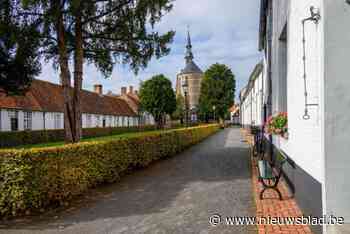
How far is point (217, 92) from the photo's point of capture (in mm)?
58625

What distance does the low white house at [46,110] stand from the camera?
3177 cm

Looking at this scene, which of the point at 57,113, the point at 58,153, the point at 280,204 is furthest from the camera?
the point at 57,113

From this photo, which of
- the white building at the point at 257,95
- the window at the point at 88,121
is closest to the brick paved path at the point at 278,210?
the white building at the point at 257,95

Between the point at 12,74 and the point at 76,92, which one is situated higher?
the point at 12,74

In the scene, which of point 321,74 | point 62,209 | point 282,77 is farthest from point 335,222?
point 282,77

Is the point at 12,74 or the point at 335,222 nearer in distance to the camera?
the point at 335,222

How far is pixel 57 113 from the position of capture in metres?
39.2

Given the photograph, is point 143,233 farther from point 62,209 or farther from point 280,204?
point 280,204

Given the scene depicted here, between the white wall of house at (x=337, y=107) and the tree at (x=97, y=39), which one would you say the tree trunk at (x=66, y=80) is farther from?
the white wall of house at (x=337, y=107)

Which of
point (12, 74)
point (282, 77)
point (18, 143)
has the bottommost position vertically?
point (18, 143)

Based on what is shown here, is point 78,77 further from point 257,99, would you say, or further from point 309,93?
point 257,99

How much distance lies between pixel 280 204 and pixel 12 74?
1720cm

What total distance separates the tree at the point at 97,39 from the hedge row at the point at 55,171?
355cm

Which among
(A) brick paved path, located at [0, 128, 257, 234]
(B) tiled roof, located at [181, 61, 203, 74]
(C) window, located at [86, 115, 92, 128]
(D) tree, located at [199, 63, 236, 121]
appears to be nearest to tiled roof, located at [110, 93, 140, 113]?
(D) tree, located at [199, 63, 236, 121]
